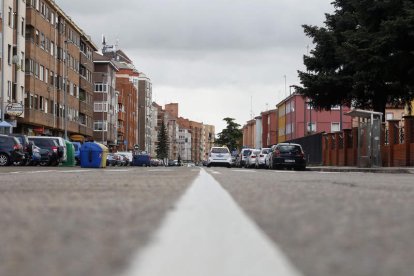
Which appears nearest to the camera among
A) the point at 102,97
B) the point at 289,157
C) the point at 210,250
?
the point at 210,250

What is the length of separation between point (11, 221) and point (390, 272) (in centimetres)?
297

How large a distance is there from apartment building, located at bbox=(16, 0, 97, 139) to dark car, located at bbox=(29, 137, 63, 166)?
17.5 metres

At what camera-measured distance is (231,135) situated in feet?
609

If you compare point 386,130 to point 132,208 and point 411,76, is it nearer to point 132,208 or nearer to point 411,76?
point 411,76

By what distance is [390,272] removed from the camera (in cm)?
259

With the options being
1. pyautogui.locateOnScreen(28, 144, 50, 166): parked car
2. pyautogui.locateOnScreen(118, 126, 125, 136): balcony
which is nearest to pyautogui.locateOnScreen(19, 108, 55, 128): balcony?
Answer: pyautogui.locateOnScreen(28, 144, 50, 166): parked car

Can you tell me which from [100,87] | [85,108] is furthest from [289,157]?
[100,87]

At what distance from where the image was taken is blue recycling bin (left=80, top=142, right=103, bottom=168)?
112 feet

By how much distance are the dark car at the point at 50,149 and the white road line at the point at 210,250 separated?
38045mm

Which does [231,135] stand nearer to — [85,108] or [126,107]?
[126,107]

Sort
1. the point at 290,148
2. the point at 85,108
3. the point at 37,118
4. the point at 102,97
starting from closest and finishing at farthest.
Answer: the point at 290,148 < the point at 37,118 < the point at 85,108 < the point at 102,97

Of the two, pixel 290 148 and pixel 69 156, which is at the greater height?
pixel 290 148

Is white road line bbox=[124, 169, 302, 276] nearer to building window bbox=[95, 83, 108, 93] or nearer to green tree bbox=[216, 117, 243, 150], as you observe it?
building window bbox=[95, 83, 108, 93]

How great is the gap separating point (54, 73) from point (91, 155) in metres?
40.0
